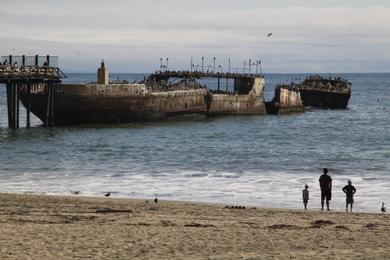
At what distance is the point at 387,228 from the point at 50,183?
14.0 meters

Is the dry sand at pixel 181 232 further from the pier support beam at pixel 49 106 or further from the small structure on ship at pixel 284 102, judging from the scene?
the small structure on ship at pixel 284 102

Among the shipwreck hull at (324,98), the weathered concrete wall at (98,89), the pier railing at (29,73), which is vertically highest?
the pier railing at (29,73)

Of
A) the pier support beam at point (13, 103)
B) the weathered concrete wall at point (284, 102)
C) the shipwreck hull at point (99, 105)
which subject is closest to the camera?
the pier support beam at point (13, 103)

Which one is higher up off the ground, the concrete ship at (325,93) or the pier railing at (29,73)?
the pier railing at (29,73)

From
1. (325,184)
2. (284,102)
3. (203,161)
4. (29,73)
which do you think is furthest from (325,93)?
(325,184)

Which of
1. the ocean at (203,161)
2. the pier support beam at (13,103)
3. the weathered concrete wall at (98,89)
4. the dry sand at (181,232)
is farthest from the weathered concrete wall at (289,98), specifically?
the dry sand at (181,232)

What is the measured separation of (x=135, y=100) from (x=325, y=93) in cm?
3704

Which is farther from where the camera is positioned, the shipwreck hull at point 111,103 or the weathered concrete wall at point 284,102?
the weathered concrete wall at point 284,102

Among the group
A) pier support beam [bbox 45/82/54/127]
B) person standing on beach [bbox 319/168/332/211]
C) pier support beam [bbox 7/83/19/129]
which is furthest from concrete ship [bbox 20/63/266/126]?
person standing on beach [bbox 319/168/332/211]

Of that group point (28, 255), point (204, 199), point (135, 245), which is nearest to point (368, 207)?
point (204, 199)

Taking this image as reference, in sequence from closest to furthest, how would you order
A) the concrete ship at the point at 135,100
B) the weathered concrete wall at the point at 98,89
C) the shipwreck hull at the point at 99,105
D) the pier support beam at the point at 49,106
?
the pier support beam at the point at 49,106, the weathered concrete wall at the point at 98,89, the shipwreck hull at the point at 99,105, the concrete ship at the point at 135,100

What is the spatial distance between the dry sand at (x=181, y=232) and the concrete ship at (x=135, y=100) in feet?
95.8

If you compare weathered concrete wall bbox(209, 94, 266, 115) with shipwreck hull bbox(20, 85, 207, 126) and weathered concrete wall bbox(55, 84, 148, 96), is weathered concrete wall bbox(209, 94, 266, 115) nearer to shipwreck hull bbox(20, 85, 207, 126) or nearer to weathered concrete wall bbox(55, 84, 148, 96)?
shipwreck hull bbox(20, 85, 207, 126)

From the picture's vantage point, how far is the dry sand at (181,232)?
12758 mm
